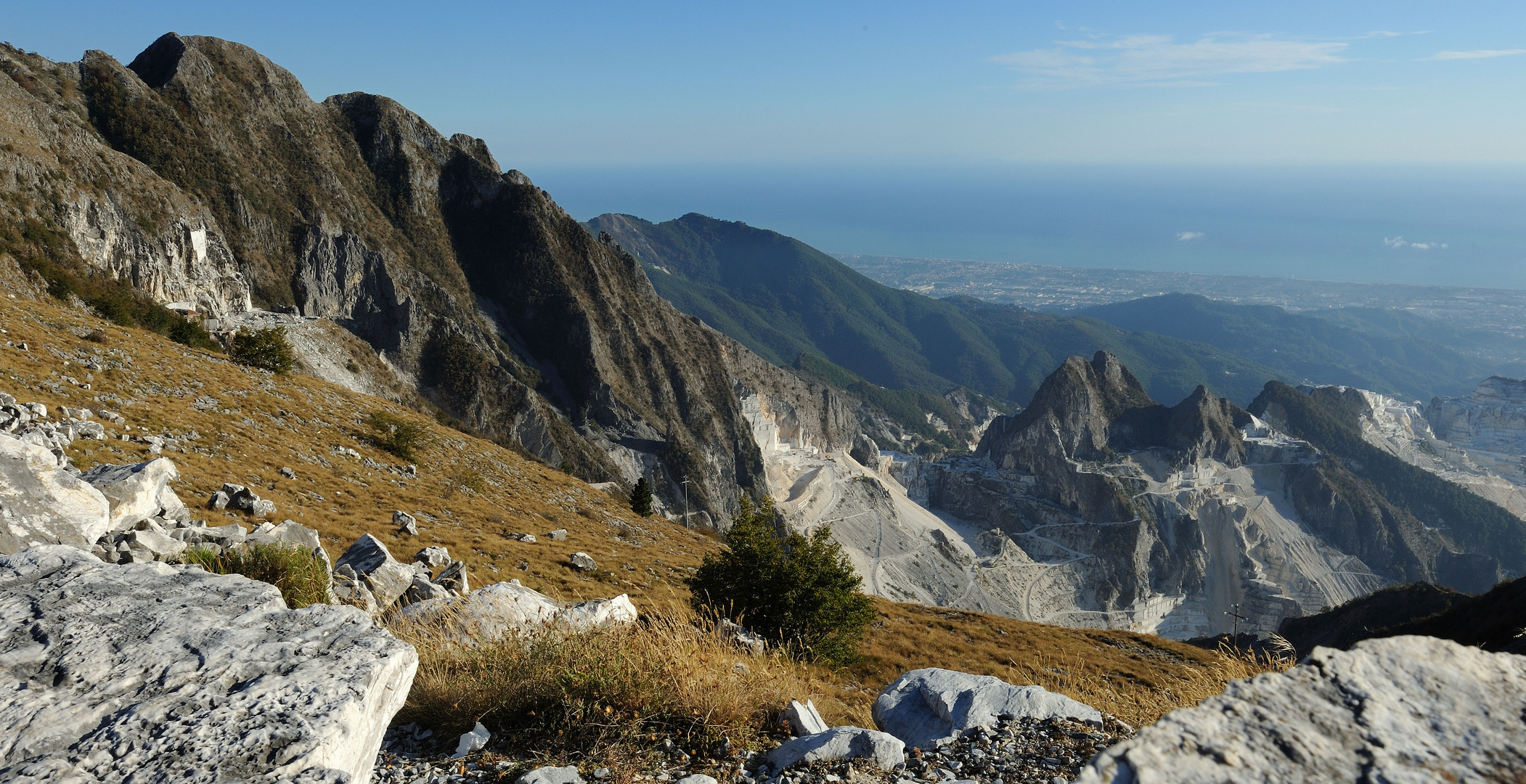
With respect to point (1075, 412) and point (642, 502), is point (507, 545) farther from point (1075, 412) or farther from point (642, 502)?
point (1075, 412)

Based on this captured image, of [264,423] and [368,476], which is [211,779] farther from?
[264,423]

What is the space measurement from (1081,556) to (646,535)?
3986 inches

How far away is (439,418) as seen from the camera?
7769 centimetres

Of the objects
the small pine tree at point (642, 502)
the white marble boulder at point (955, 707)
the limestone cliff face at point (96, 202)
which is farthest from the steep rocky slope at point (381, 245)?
the white marble boulder at point (955, 707)

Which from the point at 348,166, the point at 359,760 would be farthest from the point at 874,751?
the point at 348,166

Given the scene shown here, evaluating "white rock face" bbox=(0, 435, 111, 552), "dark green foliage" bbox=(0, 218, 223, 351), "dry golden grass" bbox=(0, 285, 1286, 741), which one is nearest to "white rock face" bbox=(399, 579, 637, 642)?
"dry golden grass" bbox=(0, 285, 1286, 741)

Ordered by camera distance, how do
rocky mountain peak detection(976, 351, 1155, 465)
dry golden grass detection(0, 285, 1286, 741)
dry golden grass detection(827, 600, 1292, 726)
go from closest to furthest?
1. dry golden grass detection(0, 285, 1286, 741)
2. dry golden grass detection(827, 600, 1292, 726)
3. rocky mountain peak detection(976, 351, 1155, 465)

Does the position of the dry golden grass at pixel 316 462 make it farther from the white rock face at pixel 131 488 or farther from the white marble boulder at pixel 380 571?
the white rock face at pixel 131 488

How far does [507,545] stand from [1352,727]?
1139 inches

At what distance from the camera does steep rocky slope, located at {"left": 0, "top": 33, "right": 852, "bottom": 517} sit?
71.1m

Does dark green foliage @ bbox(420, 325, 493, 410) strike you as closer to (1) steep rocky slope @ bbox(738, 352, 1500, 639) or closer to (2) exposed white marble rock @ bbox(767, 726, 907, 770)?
(1) steep rocky slope @ bbox(738, 352, 1500, 639)

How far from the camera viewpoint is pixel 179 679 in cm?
481

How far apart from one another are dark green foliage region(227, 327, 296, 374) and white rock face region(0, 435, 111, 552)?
40.4 meters

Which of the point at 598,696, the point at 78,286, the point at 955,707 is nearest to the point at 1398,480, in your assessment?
the point at 955,707
